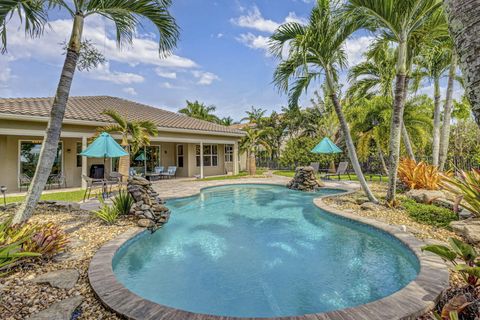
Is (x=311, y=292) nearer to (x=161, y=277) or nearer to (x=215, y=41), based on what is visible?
(x=161, y=277)

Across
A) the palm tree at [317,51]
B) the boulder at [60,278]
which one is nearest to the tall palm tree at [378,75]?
the palm tree at [317,51]

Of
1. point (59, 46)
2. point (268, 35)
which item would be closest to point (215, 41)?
point (268, 35)

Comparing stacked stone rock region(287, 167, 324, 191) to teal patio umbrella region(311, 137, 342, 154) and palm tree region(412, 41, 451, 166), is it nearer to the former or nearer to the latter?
teal patio umbrella region(311, 137, 342, 154)

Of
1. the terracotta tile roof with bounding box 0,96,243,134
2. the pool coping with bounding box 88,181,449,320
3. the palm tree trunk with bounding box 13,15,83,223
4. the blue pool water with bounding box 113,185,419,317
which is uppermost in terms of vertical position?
the terracotta tile roof with bounding box 0,96,243,134

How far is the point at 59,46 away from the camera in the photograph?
237 inches

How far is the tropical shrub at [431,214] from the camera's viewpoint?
6.38m

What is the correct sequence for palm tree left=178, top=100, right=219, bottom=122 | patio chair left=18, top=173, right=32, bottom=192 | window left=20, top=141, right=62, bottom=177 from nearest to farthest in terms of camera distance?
patio chair left=18, top=173, right=32, bottom=192 → window left=20, top=141, right=62, bottom=177 → palm tree left=178, top=100, right=219, bottom=122

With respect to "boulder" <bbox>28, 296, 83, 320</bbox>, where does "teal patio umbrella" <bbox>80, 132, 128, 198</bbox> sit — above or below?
above

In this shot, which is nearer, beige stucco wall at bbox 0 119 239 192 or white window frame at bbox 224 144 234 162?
beige stucco wall at bbox 0 119 239 192

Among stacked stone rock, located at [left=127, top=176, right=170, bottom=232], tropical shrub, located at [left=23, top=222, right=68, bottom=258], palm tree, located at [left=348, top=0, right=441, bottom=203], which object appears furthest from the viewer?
stacked stone rock, located at [left=127, top=176, right=170, bottom=232]

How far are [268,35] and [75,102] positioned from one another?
557 inches

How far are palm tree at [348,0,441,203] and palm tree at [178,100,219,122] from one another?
86.2 feet

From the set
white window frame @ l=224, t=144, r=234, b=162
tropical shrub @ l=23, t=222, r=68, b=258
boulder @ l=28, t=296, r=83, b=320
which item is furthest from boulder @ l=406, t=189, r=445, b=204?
white window frame @ l=224, t=144, r=234, b=162

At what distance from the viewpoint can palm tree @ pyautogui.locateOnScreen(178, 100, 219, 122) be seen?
3259cm
